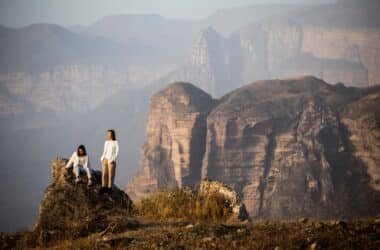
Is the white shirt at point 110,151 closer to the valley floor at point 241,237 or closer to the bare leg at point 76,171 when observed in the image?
the bare leg at point 76,171

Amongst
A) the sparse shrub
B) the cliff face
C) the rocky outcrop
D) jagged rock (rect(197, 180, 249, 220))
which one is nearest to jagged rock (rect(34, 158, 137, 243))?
the sparse shrub

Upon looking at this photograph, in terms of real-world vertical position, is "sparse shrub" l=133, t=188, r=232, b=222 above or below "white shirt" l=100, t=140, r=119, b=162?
below

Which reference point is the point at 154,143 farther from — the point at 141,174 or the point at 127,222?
the point at 127,222

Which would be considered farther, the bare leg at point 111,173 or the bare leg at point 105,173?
the bare leg at point 105,173

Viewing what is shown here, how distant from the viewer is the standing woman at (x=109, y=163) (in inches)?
634

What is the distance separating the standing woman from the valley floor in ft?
10.5

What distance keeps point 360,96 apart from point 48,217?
417ft

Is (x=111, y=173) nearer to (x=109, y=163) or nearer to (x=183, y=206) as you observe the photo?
(x=109, y=163)

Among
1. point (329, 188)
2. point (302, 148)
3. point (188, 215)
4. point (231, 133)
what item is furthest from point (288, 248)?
point (231, 133)

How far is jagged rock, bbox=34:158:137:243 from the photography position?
1299cm

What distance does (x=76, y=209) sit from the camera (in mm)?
14750

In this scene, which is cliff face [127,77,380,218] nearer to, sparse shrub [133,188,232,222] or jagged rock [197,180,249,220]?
jagged rock [197,180,249,220]

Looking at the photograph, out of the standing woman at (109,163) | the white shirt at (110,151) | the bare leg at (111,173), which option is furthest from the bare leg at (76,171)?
the white shirt at (110,151)

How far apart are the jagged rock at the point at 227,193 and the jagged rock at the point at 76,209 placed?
184cm
